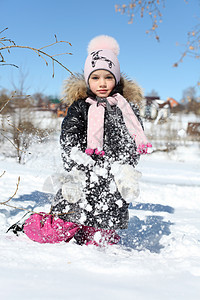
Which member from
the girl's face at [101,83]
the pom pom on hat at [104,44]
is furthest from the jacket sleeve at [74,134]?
the pom pom on hat at [104,44]

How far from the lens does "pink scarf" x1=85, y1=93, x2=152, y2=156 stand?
2.26 metres

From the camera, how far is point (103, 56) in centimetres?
245

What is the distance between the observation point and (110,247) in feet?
7.36

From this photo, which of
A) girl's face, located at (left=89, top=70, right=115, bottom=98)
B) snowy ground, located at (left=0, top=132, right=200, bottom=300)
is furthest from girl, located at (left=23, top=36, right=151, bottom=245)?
snowy ground, located at (left=0, top=132, right=200, bottom=300)

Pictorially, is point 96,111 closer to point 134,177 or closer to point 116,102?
point 116,102

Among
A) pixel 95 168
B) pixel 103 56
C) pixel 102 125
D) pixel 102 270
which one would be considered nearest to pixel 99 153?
pixel 95 168

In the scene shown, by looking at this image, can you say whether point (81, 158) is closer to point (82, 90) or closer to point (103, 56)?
point (82, 90)

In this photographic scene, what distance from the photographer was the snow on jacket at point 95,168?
2223 mm

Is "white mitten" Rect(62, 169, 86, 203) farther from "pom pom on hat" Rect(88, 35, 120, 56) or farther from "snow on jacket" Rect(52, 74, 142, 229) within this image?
"pom pom on hat" Rect(88, 35, 120, 56)

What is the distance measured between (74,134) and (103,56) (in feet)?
Result: 2.35

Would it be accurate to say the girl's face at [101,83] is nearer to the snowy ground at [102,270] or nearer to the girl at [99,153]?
the girl at [99,153]

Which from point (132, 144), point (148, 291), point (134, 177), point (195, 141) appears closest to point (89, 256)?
point (148, 291)

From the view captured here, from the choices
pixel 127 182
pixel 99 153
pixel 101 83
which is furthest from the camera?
pixel 101 83

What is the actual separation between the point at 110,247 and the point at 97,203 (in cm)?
35
